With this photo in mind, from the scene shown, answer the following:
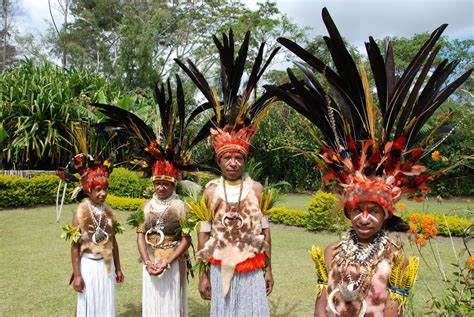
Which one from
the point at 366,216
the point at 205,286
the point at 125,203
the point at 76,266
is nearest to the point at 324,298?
the point at 366,216

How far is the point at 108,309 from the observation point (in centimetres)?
392

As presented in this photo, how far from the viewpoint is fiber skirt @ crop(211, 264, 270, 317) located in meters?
3.31

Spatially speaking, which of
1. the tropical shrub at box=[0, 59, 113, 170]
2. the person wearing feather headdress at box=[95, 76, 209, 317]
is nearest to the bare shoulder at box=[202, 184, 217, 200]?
the person wearing feather headdress at box=[95, 76, 209, 317]

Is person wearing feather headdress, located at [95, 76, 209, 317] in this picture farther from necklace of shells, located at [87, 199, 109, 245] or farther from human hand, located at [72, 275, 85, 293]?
human hand, located at [72, 275, 85, 293]

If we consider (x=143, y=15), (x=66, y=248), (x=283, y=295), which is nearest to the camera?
(x=283, y=295)

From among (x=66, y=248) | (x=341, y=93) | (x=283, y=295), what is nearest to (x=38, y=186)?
(x=66, y=248)

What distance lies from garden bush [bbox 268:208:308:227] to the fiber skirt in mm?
6794

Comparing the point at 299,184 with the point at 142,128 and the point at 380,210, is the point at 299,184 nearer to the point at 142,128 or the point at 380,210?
the point at 142,128

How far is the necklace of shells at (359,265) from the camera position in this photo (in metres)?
2.31

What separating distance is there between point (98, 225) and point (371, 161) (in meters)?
2.64

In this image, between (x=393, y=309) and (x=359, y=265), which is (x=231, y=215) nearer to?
(x=359, y=265)

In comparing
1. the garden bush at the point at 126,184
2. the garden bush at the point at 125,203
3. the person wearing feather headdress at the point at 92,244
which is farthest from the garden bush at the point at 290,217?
the person wearing feather headdress at the point at 92,244

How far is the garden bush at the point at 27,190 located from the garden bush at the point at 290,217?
7.43m

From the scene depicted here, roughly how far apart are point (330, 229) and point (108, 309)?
22.1 ft
